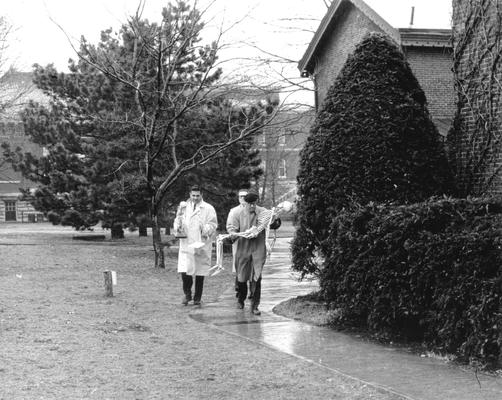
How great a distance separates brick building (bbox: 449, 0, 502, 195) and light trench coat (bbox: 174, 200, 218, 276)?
3.95 metres

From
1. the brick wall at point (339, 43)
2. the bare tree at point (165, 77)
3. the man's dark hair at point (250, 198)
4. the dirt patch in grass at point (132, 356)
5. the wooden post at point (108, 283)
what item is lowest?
the dirt patch in grass at point (132, 356)

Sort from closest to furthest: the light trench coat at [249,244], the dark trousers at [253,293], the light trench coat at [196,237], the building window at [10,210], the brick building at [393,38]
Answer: the dark trousers at [253,293] < the light trench coat at [249,244] < the light trench coat at [196,237] < the brick building at [393,38] < the building window at [10,210]

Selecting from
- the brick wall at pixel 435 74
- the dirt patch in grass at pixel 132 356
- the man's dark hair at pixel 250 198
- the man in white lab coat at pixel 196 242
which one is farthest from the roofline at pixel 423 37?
the man's dark hair at pixel 250 198

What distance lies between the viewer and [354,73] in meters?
11.7

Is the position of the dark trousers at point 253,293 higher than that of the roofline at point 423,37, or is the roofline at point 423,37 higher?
the roofline at point 423,37

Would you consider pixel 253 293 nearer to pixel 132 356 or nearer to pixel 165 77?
pixel 132 356

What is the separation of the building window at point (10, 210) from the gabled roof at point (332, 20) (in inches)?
2124

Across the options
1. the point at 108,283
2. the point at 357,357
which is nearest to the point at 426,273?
the point at 357,357

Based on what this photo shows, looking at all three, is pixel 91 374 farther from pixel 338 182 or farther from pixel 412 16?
pixel 412 16

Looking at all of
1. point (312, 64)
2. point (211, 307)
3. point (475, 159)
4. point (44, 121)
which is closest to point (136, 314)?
point (211, 307)

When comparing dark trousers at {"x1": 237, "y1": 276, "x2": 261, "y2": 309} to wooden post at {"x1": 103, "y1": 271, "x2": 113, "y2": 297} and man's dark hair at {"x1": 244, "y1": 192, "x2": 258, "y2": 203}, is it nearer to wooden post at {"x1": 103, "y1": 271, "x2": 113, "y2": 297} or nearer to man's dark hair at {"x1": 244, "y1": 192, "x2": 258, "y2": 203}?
man's dark hair at {"x1": 244, "y1": 192, "x2": 258, "y2": 203}

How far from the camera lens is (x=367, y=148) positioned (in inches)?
434

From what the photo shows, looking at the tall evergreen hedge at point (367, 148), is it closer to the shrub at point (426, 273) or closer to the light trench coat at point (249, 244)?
the light trench coat at point (249, 244)

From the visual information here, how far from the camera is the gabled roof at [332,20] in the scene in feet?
72.4
